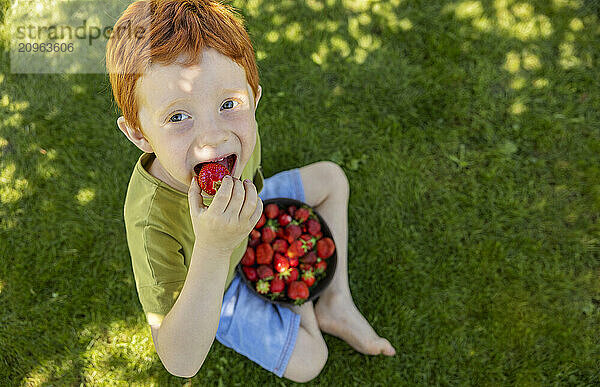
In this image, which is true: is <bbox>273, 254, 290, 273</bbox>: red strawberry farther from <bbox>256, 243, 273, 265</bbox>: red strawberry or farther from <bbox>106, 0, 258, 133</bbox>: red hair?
<bbox>106, 0, 258, 133</bbox>: red hair

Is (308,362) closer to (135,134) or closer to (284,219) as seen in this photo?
(284,219)

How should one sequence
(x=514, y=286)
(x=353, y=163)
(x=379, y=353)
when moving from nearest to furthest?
(x=379, y=353) < (x=514, y=286) < (x=353, y=163)

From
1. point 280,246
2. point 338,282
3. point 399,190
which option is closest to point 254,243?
point 280,246

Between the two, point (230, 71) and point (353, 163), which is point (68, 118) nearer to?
point (353, 163)

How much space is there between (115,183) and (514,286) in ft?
9.28

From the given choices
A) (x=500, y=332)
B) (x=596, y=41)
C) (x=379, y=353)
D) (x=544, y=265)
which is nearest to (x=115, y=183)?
(x=379, y=353)

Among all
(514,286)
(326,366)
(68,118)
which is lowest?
(326,366)

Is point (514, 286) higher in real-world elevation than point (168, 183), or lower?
lower

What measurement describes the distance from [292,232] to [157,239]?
2.93ft

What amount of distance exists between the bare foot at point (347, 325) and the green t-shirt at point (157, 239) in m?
1.14

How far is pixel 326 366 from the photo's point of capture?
2.86m

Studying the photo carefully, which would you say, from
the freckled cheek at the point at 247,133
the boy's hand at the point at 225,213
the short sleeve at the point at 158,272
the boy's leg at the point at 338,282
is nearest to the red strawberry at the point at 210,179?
the boy's hand at the point at 225,213

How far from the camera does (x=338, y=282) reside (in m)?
2.82

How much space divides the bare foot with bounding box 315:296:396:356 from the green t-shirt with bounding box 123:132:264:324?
1143 mm
